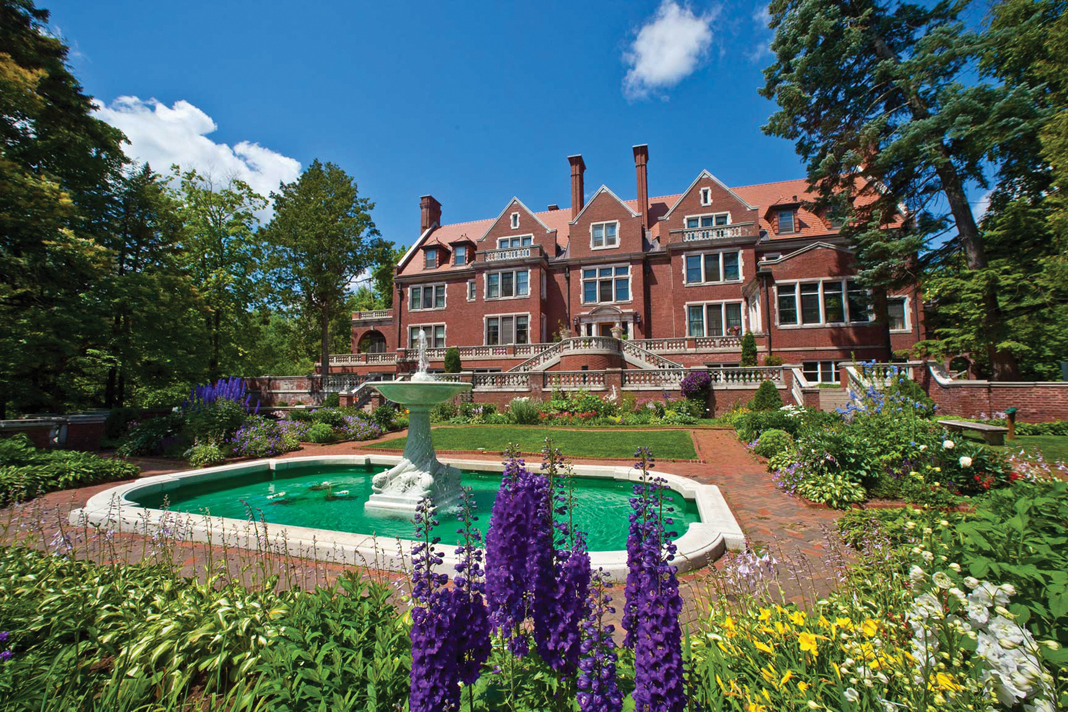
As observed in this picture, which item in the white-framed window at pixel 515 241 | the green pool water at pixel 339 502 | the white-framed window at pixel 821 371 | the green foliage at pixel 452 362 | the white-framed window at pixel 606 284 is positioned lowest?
the green pool water at pixel 339 502

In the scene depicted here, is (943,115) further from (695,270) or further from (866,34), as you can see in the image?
(695,270)

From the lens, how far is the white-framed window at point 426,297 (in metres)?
36.2

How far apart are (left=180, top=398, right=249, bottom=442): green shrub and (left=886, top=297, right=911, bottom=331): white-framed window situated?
31872 mm

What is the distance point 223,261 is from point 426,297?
1396 centimetres

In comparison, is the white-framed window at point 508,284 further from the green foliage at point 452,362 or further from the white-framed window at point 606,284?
the green foliage at point 452,362

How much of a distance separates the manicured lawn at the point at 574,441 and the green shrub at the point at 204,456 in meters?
4.74

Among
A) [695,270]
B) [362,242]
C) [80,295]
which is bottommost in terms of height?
[80,295]

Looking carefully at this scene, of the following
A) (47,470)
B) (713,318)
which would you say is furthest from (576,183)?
(47,470)

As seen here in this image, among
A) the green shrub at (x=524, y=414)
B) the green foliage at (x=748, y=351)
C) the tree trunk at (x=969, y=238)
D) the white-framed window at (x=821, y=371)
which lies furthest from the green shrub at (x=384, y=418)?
the tree trunk at (x=969, y=238)

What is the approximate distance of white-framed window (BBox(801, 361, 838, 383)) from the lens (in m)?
24.1

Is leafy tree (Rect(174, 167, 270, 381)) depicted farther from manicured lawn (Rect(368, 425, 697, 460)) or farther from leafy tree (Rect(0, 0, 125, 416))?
manicured lawn (Rect(368, 425, 697, 460))

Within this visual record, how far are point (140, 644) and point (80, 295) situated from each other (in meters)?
Answer: 18.9

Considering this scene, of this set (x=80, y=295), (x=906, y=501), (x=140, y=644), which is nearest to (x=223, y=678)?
(x=140, y=644)

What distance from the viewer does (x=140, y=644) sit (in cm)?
295
